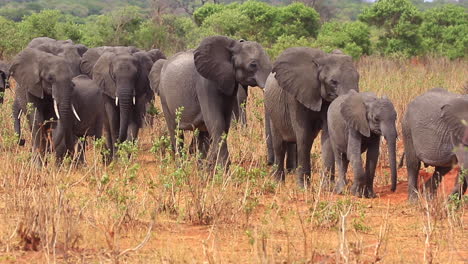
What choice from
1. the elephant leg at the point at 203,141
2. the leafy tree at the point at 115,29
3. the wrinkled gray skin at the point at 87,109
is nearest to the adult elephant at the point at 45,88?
the wrinkled gray skin at the point at 87,109

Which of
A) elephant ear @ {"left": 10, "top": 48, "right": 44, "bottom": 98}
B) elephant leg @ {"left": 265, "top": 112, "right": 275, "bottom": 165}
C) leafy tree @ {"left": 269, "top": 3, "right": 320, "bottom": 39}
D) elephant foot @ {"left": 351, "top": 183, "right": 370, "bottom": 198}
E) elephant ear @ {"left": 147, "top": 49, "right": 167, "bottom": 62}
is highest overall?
elephant ear @ {"left": 10, "top": 48, "right": 44, "bottom": 98}

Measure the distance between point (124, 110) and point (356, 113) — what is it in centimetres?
376

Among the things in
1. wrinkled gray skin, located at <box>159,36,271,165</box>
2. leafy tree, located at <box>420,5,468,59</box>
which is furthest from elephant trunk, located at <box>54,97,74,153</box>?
leafy tree, located at <box>420,5,468,59</box>

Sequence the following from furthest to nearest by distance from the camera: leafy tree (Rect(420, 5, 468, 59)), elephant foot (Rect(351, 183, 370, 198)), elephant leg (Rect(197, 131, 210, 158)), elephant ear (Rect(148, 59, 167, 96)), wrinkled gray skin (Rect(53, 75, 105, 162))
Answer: leafy tree (Rect(420, 5, 468, 59)) → elephant ear (Rect(148, 59, 167, 96)) → wrinkled gray skin (Rect(53, 75, 105, 162)) → elephant leg (Rect(197, 131, 210, 158)) → elephant foot (Rect(351, 183, 370, 198))

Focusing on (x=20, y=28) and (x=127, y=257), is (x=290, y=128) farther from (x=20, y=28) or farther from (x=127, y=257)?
(x=20, y=28)

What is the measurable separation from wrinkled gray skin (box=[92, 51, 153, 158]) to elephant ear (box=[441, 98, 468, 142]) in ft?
15.3

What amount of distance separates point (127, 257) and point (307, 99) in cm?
432

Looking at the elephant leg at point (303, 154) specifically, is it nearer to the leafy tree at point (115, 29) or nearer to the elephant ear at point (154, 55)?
the elephant ear at point (154, 55)

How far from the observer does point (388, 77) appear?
16.4 meters

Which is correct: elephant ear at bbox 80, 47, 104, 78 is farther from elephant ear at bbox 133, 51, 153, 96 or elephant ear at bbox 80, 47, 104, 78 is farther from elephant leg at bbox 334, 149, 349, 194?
elephant leg at bbox 334, 149, 349, 194

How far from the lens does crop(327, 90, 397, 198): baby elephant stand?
8781 mm

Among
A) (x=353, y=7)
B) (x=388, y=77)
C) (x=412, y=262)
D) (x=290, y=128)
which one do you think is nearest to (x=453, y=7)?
(x=388, y=77)

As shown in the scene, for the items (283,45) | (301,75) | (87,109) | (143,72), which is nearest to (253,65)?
(301,75)

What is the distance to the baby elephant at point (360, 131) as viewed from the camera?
878cm
